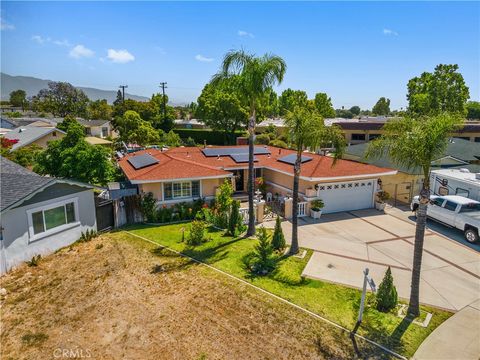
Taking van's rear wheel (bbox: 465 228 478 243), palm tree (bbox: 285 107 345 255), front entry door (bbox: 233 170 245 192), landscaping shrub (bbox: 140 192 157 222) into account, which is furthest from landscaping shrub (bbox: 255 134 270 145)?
palm tree (bbox: 285 107 345 255)

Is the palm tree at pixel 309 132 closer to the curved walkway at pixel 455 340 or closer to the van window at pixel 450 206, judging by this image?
the curved walkway at pixel 455 340

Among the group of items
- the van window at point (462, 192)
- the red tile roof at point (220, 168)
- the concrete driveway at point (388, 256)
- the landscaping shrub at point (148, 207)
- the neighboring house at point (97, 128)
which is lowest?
the concrete driveway at point (388, 256)

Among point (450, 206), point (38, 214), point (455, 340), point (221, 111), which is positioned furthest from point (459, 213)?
point (221, 111)

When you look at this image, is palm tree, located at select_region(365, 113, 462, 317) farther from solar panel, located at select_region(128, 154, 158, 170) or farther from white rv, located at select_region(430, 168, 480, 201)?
solar panel, located at select_region(128, 154, 158, 170)

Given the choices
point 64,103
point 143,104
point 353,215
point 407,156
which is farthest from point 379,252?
point 64,103

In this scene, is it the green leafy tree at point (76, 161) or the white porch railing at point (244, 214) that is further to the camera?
the green leafy tree at point (76, 161)

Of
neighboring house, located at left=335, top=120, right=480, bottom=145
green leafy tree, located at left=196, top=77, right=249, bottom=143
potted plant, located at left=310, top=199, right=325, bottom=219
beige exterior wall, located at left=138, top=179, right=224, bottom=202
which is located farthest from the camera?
green leafy tree, located at left=196, top=77, right=249, bottom=143

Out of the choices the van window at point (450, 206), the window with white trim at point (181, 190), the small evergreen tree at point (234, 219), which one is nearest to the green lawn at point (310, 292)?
the small evergreen tree at point (234, 219)
